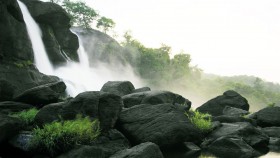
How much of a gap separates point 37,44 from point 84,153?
85.4 feet

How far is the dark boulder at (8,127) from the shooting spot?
37.0 feet

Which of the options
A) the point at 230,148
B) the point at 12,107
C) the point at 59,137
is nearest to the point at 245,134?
the point at 230,148

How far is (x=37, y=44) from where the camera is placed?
110 feet

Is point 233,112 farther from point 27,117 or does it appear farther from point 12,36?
point 12,36

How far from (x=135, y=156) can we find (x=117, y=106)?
4.14 m

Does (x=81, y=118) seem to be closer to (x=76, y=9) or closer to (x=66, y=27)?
(x=66, y=27)

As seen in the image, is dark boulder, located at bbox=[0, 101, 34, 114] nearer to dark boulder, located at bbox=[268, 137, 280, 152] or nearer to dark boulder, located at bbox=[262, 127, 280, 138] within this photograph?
dark boulder, located at bbox=[268, 137, 280, 152]

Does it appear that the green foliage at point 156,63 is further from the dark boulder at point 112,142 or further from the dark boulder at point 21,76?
the dark boulder at point 112,142

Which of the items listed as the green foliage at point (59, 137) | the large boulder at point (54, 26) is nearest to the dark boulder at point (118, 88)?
the green foliage at point (59, 137)

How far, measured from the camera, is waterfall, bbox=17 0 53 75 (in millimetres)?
32562

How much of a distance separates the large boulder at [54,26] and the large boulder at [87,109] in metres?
24.5

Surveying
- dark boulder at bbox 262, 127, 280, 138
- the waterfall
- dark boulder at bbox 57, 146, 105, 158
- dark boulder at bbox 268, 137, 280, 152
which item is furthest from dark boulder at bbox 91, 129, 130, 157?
the waterfall

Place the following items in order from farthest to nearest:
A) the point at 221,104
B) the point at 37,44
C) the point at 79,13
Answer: the point at 79,13 → the point at 37,44 → the point at 221,104

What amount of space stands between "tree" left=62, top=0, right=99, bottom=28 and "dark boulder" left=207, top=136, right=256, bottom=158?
53407 millimetres
